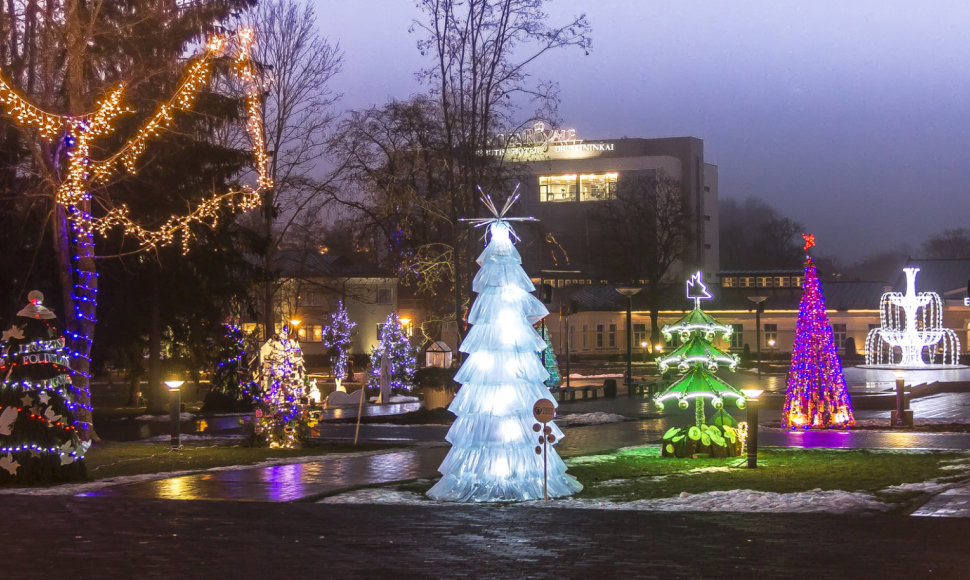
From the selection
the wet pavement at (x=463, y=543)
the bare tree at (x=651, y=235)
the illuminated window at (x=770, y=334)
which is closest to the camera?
the wet pavement at (x=463, y=543)

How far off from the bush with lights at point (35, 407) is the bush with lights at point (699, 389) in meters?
10.0

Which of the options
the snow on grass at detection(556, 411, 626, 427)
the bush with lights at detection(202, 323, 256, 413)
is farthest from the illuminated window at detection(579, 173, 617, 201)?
the snow on grass at detection(556, 411, 626, 427)

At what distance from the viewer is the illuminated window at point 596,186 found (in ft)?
324

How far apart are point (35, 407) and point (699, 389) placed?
1117 cm

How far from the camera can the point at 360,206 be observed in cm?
4225

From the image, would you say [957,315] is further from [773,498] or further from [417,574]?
[417,574]

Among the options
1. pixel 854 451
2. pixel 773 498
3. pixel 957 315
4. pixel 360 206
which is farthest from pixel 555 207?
pixel 773 498

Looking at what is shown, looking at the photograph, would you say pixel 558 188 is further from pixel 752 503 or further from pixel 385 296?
pixel 752 503

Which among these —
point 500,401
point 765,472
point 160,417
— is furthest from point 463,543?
point 160,417

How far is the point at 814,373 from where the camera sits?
26.0 metres

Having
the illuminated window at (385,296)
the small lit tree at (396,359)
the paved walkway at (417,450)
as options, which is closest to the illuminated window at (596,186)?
the illuminated window at (385,296)

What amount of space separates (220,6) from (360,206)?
1361cm

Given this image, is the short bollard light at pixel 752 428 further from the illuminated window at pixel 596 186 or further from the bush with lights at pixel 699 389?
the illuminated window at pixel 596 186

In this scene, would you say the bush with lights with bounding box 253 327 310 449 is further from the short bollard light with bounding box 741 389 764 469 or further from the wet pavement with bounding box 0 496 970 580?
the short bollard light with bounding box 741 389 764 469
